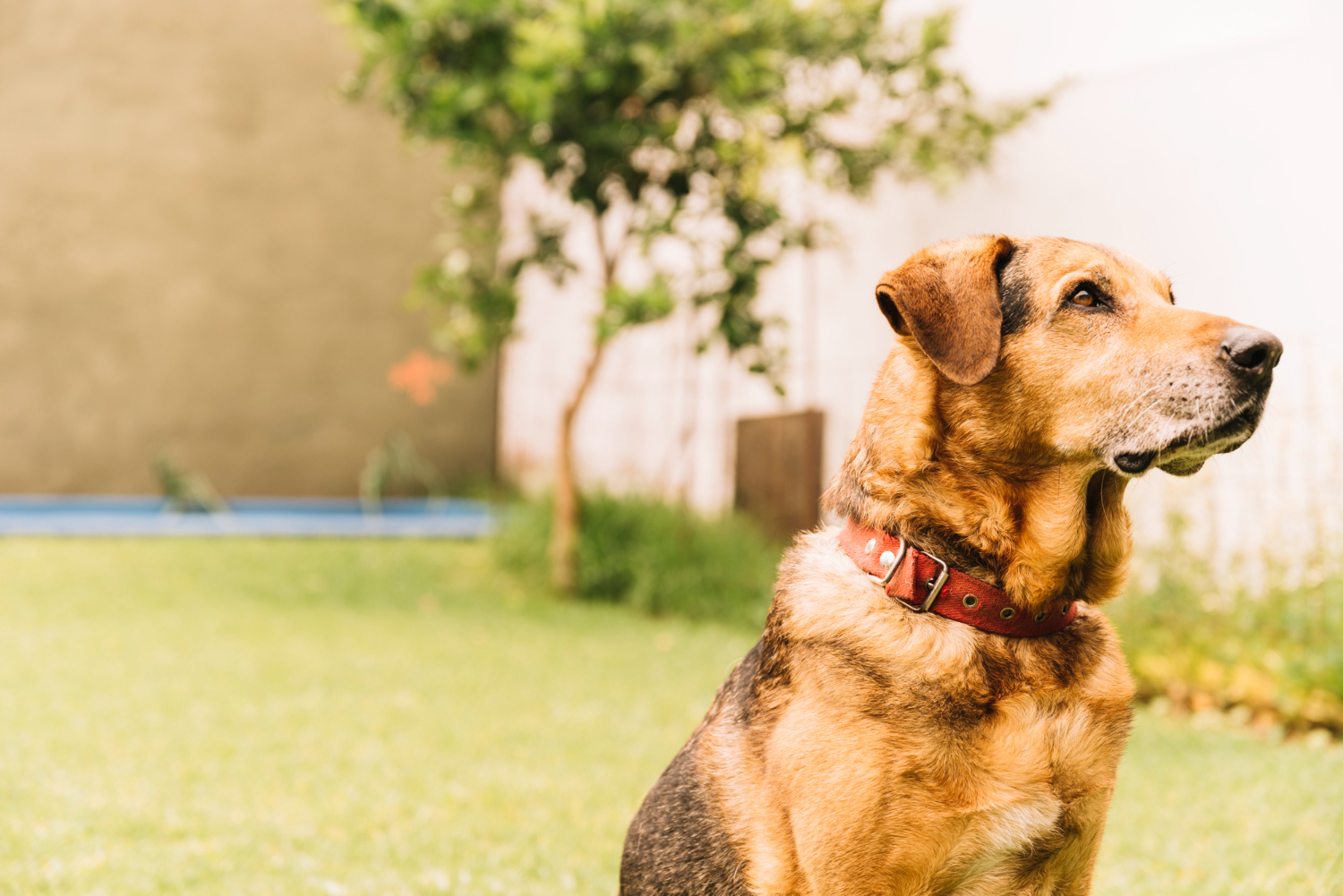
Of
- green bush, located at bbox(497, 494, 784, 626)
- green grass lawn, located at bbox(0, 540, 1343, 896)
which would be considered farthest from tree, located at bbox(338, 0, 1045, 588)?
green grass lawn, located at bbox(0, 540, 1343, 896)

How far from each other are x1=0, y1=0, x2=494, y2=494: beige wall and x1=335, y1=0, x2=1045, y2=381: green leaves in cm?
477

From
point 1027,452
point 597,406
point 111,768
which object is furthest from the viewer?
point 597,406

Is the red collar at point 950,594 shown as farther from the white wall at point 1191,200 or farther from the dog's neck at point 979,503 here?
the white wall at point 1191,200

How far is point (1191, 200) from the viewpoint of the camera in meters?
5.14

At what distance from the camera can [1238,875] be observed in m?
2.89

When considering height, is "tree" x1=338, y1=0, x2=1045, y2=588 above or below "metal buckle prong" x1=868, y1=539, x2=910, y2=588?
above

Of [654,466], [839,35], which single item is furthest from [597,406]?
[839,35]

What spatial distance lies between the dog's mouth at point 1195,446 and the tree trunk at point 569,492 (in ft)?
16.0

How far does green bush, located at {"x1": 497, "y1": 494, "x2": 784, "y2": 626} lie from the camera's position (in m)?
6.68

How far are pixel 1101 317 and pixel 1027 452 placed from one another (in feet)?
0.87

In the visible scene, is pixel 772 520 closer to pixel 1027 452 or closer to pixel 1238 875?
pixel 1238 875

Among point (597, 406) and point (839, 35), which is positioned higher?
point (839, 35)

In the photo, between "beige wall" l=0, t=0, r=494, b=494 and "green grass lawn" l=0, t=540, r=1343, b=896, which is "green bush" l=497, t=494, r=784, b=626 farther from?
"beige wall" l=0, t=0, r=494, b=494

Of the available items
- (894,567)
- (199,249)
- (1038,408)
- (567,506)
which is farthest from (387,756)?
(199,249)
